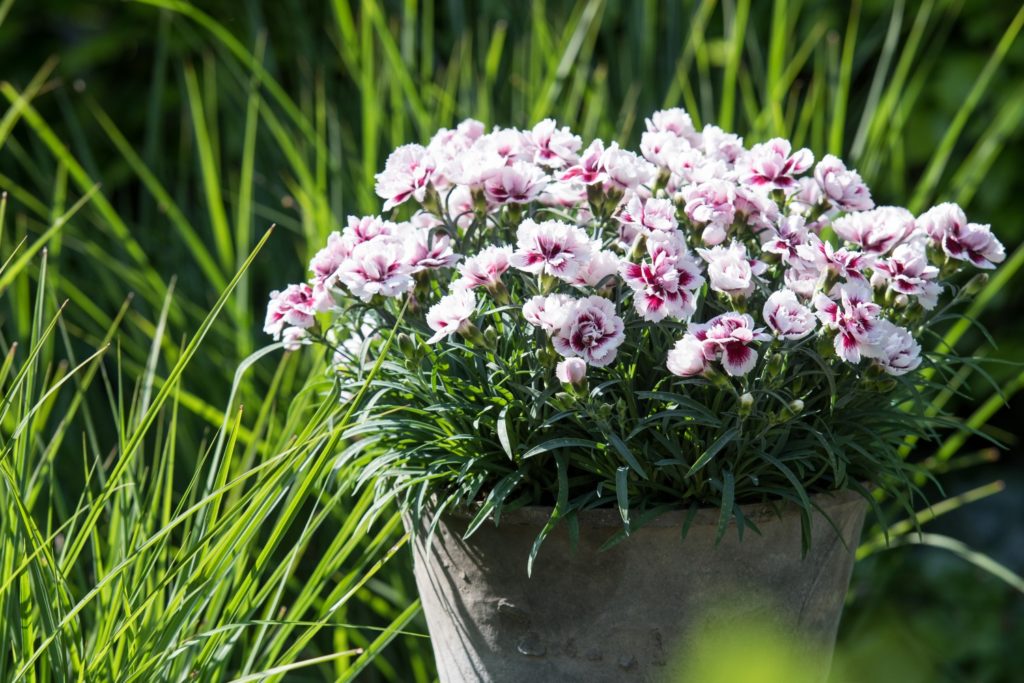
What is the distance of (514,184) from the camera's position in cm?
105

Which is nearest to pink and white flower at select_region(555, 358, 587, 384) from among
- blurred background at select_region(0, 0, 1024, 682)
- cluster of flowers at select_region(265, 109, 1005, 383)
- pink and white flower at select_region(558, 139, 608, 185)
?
cluster of flowers at select_region(265, 109, 1005, 383)

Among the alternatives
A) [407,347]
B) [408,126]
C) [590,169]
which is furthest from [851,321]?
[408,126]

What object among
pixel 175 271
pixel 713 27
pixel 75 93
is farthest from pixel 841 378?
pixel 75 93

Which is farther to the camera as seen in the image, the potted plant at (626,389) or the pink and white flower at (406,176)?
the pink and white flower at (406,176)

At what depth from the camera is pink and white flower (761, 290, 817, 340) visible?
3.10 ft

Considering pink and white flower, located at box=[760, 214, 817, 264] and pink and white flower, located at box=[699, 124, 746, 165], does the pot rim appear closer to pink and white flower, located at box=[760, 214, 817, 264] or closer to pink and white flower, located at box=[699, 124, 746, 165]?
pink and white flower, located at box=[760, 214, 817, 264]

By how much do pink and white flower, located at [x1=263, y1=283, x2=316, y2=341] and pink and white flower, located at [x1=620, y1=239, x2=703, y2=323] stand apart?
12.5 inches

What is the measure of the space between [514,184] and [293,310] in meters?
0.25

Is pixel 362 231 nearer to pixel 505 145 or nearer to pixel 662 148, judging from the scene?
pixel 505 145

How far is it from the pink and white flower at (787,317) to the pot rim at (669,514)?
0.18 meters

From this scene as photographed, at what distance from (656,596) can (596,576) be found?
59 millimetres

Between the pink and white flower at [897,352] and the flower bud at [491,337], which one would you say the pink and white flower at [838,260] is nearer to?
the pink and white flower at [897,352]

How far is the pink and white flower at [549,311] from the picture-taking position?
3.08ft

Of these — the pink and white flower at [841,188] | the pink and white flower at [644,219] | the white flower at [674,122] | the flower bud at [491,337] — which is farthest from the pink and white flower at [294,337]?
the pink and white flower at [841,188]
